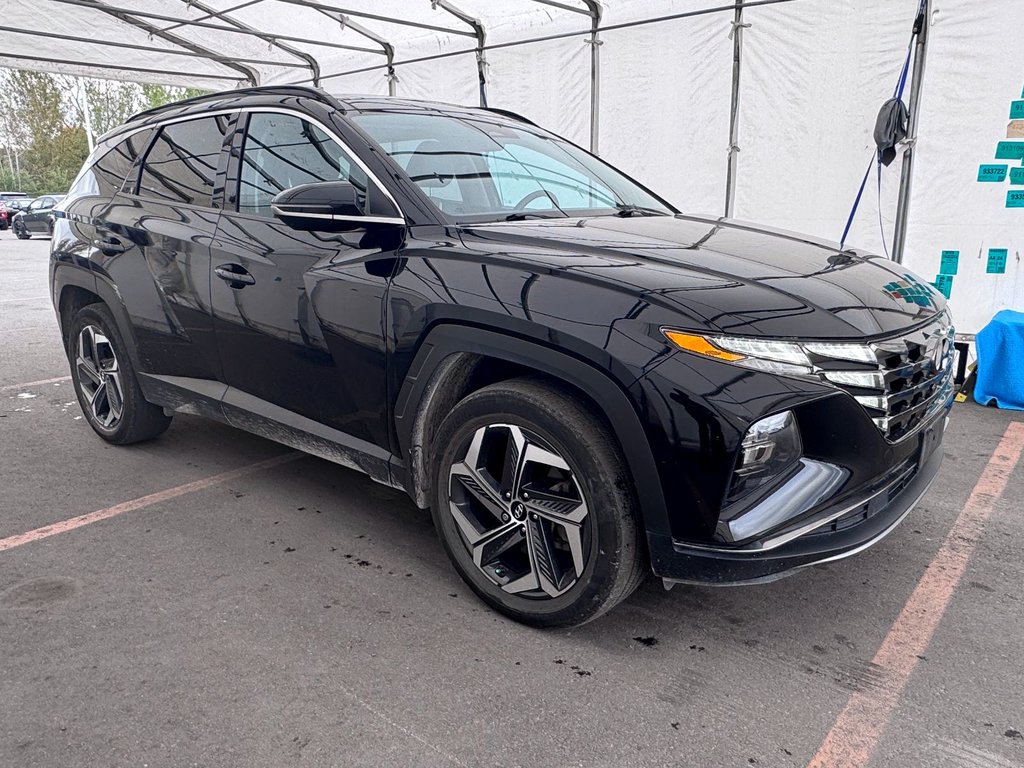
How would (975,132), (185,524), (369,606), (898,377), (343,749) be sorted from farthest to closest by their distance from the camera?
(975,132)
(185,524)
(369,606)
(898,377)
(343,749)

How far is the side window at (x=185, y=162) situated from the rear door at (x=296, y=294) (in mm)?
176

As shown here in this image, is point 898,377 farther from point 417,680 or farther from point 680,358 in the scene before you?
point 417,680

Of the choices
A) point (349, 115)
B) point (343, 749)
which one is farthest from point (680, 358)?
point (349, 115)

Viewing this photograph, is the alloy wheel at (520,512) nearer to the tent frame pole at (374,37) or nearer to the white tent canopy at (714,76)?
the white tent canopy at (714,76)

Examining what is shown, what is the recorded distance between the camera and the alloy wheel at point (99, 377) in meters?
4.04

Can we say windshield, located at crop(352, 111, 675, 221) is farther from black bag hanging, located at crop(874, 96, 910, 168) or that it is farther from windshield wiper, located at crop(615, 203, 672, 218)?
black bag hanging, located at crop(874, 96, 910, 168)

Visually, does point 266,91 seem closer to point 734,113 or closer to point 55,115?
point 734,113

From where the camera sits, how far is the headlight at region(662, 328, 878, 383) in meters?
2.02

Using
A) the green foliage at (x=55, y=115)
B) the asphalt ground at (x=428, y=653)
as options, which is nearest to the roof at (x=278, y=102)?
the asphalt ground at (x=428, y=653)

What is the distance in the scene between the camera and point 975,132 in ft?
19.4

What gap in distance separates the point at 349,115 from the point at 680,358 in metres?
1.70

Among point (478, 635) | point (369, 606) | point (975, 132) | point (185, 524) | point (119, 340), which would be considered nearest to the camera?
point (478, 635)

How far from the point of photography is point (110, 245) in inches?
150

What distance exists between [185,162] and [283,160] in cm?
74
